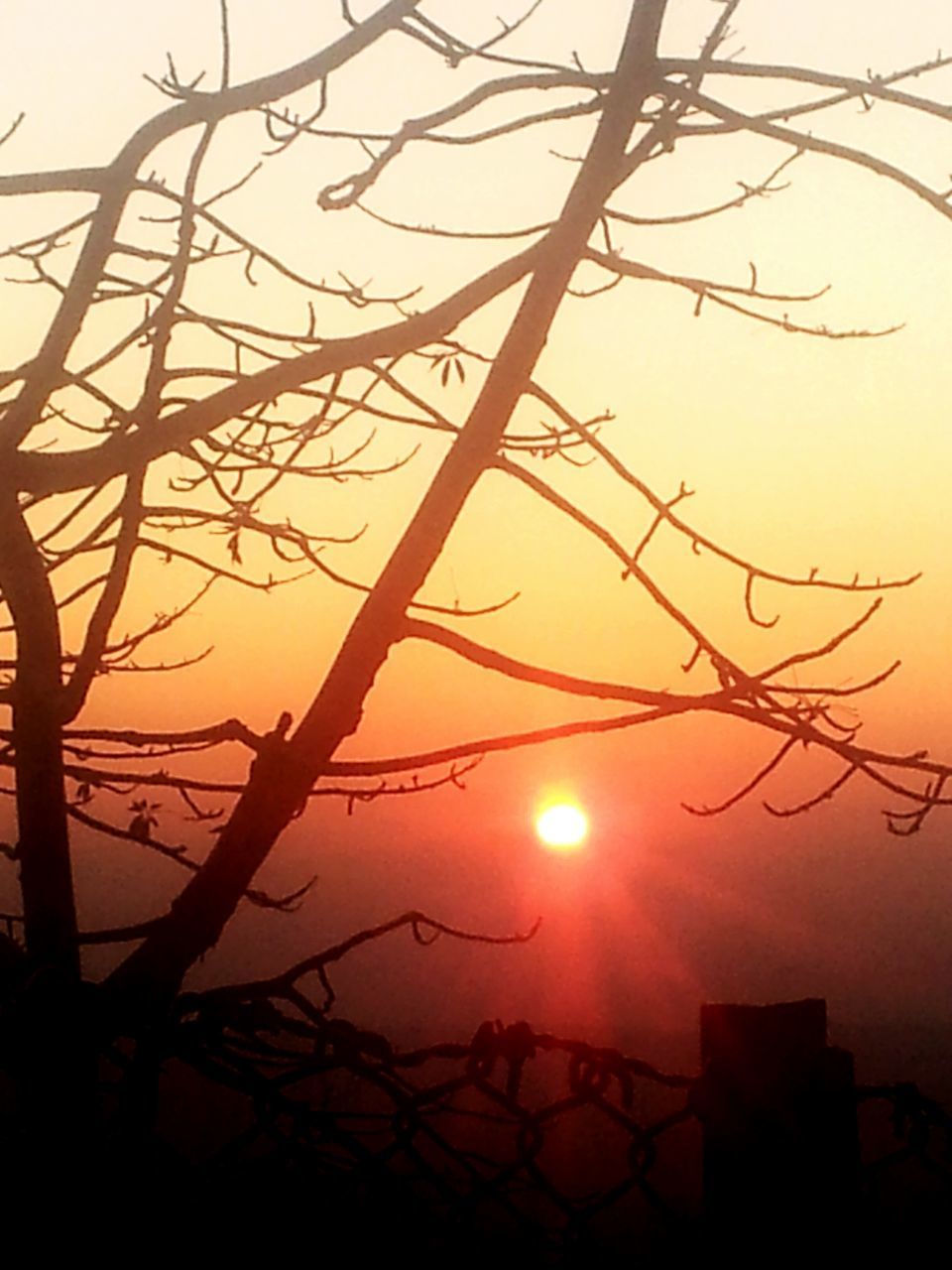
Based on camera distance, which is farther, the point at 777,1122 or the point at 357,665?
the point at 357,665

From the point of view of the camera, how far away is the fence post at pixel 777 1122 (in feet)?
5.08

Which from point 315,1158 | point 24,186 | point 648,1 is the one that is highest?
point 648,1

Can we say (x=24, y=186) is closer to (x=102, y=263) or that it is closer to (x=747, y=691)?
(x=102, y=263)

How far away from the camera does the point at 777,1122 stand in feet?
5.16

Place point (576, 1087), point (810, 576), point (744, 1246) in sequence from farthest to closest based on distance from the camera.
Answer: point (810, 576) < point (576, 1087) < point (744, 1246)

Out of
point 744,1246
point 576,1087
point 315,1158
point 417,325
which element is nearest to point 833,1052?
point 744,1246

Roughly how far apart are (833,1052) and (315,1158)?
640 mm

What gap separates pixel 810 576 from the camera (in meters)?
2.20

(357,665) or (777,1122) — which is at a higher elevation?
(357,665)

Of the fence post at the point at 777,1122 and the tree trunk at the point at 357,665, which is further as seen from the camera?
the tree trunk at the point at 357,665

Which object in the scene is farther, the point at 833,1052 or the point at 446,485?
the point at 446,485

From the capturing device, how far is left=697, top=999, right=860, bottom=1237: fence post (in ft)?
5.08

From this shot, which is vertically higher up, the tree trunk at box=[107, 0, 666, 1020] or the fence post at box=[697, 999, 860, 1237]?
the tree trunk at box=[107, 0, 666, 1020]

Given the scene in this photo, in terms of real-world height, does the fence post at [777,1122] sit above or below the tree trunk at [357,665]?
below
